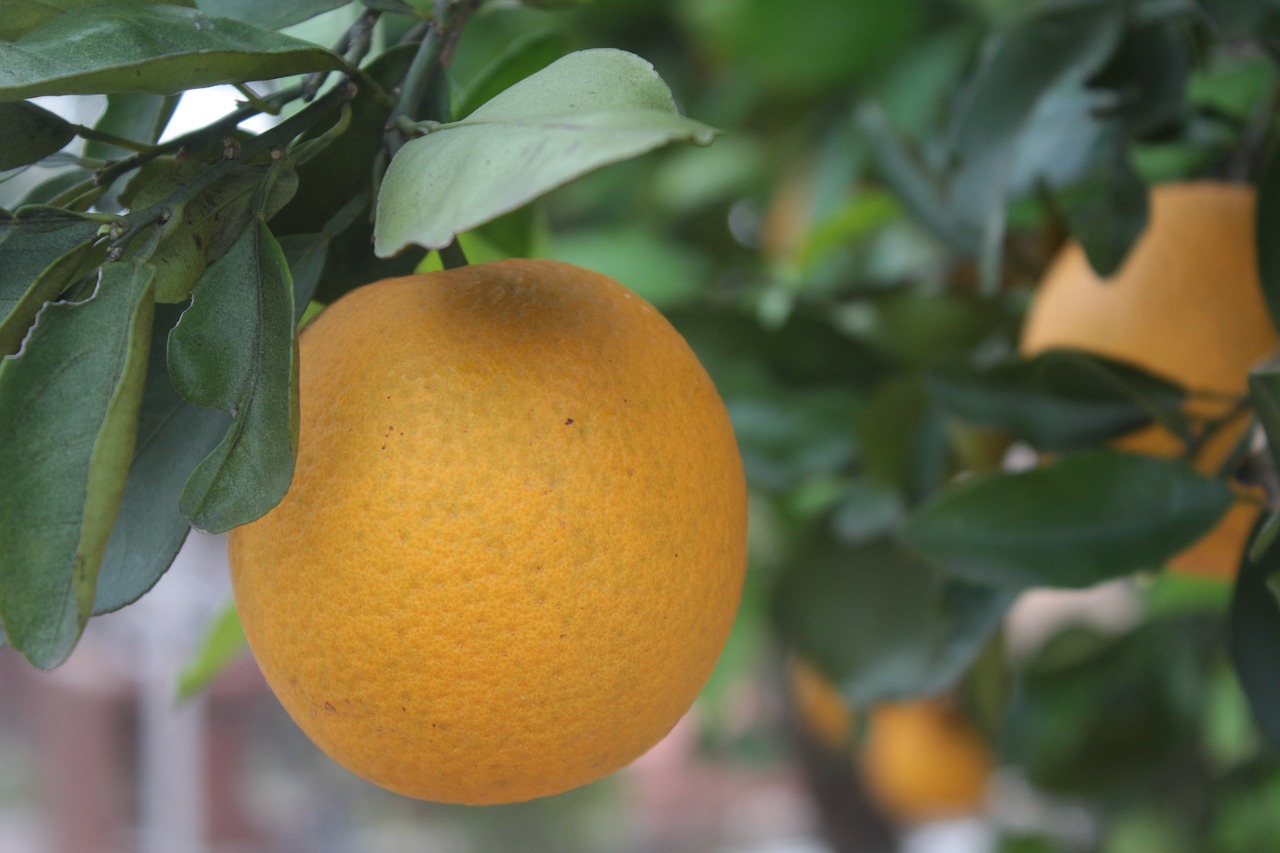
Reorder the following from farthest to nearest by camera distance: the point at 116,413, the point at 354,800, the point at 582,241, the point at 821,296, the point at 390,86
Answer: the point at 354,800, the point at 582,241, the point at 821,296, the point at 390,86, the point at 116,413

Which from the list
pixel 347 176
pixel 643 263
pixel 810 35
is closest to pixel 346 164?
pixel 347 176

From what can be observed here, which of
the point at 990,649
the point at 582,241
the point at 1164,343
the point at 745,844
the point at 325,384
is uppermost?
the point at 325,384

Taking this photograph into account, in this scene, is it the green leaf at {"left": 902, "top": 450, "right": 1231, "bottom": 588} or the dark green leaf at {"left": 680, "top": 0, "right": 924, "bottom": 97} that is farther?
the dark green leaf at {"left": 680, "top": 0, "right": 924, "bottom": 97}

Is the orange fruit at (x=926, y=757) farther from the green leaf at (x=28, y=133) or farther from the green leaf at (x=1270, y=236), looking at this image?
the green leaf at (x=28, y=133)

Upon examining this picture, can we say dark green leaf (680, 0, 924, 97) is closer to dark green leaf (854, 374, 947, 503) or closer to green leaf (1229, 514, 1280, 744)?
dark green leaf (854, 374, 947, 503)

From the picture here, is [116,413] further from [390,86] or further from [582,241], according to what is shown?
[582,241]

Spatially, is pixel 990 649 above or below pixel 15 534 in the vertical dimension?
below


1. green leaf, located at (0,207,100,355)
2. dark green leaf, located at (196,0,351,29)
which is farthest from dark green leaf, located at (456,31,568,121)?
green leaf, located at (0,207,100,355)

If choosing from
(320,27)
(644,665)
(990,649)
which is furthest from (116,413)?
(990,649)
